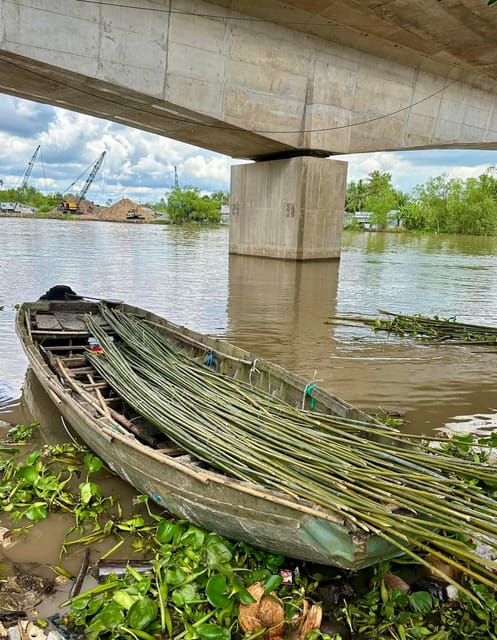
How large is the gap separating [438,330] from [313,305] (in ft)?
10.4

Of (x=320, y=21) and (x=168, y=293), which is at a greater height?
(x=320, y=21)

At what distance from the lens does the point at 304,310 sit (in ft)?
34.5

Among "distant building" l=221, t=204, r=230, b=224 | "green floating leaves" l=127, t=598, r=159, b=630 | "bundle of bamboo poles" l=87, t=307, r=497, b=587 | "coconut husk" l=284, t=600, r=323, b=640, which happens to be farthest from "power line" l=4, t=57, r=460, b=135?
"distant building" l=221, t=204, r=230, b=224

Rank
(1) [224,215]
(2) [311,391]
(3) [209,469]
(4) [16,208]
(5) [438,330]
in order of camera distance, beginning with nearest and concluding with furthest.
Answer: (3) [209,469]
(2) [311,391]
(5) [438,330]
(1) [224,215]
(4) [16,208]

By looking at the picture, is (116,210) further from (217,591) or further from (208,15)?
(217,591)

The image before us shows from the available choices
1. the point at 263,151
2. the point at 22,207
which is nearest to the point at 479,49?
the point at 263,151

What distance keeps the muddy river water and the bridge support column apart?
70 cm

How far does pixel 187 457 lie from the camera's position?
10.5 ft

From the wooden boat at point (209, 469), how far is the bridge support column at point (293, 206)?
12.4 metres

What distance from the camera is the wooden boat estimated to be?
7.41 ft

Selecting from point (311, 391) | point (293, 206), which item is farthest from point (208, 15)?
point (311, 391)

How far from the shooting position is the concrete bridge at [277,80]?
11273 millimetres

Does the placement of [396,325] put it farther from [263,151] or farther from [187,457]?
[263,151]

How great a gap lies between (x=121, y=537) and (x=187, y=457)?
0.66 m
